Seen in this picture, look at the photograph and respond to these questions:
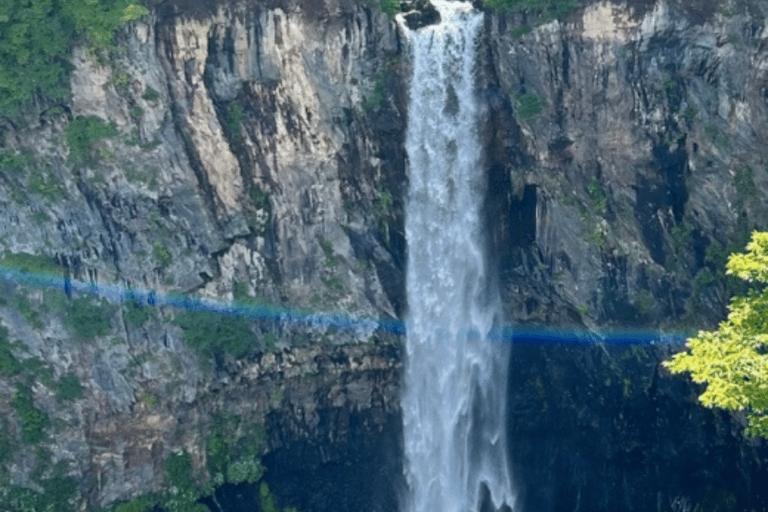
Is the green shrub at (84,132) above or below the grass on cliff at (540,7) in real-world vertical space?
below

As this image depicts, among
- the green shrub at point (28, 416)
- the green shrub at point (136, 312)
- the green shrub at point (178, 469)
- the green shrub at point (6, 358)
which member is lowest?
the green shrub at point (178, 469)

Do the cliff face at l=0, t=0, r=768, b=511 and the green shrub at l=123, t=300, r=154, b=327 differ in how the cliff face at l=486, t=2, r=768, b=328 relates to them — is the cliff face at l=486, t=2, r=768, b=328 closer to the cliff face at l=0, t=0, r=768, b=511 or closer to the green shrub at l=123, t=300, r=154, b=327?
the cliff face at l=0, t=0, r=768, b=511

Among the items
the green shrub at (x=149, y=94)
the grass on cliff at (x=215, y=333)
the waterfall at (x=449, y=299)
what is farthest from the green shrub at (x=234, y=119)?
the grass on cliff at (x=215, y=333)

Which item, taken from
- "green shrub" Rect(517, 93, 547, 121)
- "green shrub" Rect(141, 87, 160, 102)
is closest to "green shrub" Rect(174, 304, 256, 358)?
"green shrub" Rect(141, 87, 160, 102)

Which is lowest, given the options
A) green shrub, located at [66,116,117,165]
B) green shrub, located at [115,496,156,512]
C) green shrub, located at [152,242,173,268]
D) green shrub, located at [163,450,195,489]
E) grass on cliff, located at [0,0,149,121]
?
green shrub, located at [115,496,156,512]

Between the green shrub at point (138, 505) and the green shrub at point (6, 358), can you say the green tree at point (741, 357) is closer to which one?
the green shrub at point (138, 505)

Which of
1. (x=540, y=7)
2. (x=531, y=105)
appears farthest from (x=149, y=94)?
(x=540, y=7)

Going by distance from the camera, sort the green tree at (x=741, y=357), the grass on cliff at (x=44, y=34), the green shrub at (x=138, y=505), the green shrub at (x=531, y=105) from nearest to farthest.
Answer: the green tree at (x=741, y=357), the grass on cliff at (x=44, y=34), the green shrub at (x=531, y=105), the green shrub at (x=138, y=505)
